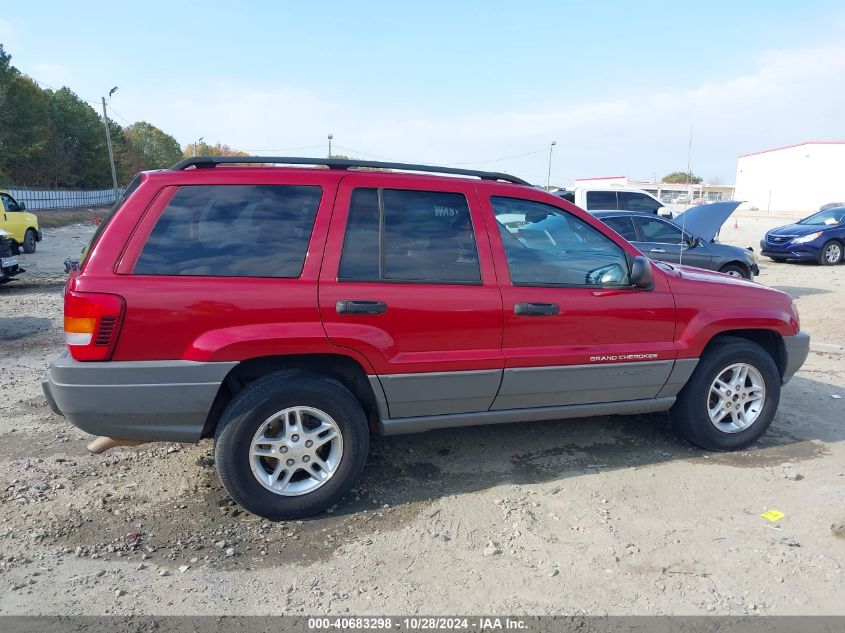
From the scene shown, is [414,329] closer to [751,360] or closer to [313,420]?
[313,420]

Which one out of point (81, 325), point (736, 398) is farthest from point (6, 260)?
point (736, 398)

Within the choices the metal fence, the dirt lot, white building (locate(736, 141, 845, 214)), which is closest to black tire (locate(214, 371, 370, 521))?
the dirt lot

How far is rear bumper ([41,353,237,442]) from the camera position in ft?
10.3

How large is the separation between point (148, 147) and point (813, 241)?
72464mm

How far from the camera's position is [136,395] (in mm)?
3178

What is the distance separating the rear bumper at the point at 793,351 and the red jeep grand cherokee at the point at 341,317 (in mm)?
686

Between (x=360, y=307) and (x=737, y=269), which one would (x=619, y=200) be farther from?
(x=360, y=307)

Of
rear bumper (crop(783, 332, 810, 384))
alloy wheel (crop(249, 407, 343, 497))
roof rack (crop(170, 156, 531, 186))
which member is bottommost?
alloy wheel (crop(249, 407, 343, 497))

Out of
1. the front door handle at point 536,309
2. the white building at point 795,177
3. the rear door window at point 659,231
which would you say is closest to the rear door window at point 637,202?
the rear door window at point 659,231

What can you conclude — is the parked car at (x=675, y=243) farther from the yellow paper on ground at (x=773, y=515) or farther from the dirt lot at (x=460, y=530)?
the yellow paper on ground at (x=773, y=515)

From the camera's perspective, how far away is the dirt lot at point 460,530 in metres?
2.82

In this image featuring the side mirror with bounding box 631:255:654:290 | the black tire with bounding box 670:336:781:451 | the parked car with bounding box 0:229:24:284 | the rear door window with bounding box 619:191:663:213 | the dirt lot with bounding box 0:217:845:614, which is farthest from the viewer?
the rear door window with bounding box 619:191:663:213

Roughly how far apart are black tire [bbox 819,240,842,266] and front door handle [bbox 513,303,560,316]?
1536 centimetres

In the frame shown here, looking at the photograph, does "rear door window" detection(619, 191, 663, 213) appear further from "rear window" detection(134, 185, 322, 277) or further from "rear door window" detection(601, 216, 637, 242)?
"rear window" detection(134, 185, 322, 277)
